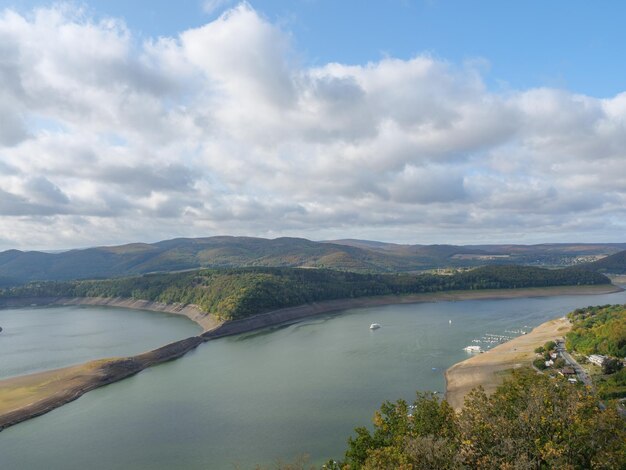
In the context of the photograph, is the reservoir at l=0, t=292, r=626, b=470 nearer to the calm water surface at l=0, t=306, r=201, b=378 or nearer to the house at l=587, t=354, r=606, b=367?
the calm water surface at l=0, t=306, r=201, b=378

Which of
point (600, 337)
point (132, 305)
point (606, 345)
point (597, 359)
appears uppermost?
point (132, 305)

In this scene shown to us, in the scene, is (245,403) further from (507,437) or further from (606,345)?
(606,345)

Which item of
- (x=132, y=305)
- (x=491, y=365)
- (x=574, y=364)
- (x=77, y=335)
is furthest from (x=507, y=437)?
(x=132, y=305)

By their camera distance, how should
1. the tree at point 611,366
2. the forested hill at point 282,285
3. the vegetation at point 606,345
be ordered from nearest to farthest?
the vegetation at point 606,345 → the tree at point 611,366 → the forested hill at point 282,285

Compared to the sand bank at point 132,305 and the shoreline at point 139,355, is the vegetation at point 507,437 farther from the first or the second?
the sand bank at point 132,305

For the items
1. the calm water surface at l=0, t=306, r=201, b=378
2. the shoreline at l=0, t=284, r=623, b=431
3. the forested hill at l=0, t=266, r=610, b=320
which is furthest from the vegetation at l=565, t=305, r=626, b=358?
the calm water surface at l=0, t=306, r=201, b=378

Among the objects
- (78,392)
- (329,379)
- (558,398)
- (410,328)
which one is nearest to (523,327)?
(410,328)

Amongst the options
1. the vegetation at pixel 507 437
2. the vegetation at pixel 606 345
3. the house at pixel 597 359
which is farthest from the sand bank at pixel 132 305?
the vegetation at pixel 507 437
